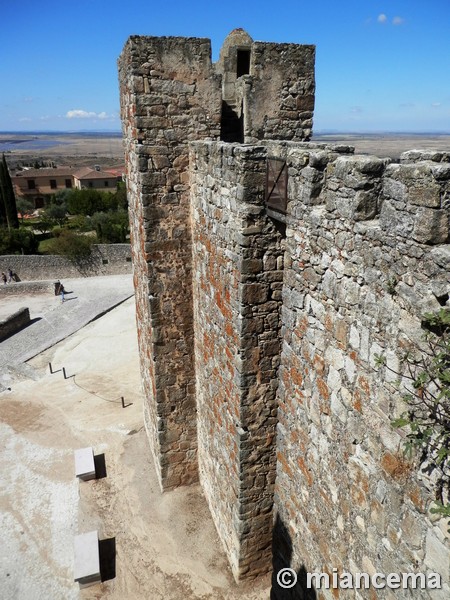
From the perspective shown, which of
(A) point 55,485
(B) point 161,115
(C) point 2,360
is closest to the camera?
(B) point 161,115

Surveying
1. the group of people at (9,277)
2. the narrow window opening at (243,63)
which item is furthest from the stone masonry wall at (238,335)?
the group of people at (9,277)

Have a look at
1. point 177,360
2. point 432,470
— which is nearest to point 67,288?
point 177,360

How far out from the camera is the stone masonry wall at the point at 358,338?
2.60 metres

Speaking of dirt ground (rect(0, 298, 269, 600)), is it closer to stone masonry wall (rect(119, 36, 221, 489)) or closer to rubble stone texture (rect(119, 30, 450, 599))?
rubble stone texture (rect(119, 30, 450, 599))

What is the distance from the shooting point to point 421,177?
8.16 ft

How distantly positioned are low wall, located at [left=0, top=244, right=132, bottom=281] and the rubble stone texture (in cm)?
2109

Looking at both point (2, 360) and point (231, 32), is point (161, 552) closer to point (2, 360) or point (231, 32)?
point (231, 32)

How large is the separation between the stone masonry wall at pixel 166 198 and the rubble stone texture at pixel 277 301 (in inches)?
0.9

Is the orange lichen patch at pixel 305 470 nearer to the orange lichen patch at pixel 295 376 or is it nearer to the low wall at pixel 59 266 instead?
the orange lichen patch at pixel 295 376

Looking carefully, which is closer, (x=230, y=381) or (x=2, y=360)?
(x=230, y=381)

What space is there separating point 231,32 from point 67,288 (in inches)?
837

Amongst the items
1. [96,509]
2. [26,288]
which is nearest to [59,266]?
[26,288]

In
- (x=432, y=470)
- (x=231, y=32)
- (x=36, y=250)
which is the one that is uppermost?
(x=231, y=32)

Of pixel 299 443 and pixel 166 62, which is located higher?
pixel 166 62
